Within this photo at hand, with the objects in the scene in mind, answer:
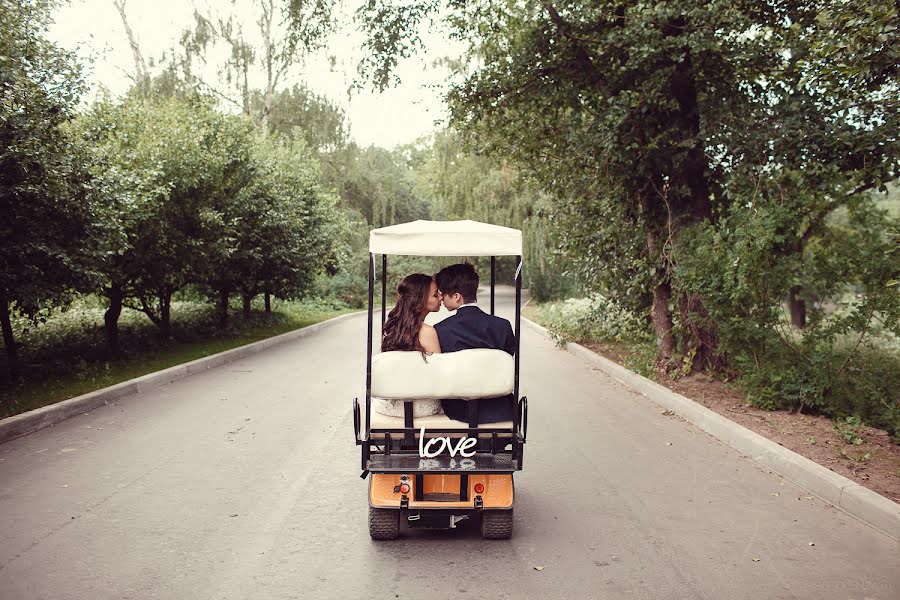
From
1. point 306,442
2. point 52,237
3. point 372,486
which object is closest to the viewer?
point 372,486

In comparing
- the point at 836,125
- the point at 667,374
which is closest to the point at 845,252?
the point at 836,125

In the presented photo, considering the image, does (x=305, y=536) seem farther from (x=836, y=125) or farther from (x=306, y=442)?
(x=836, y=125)

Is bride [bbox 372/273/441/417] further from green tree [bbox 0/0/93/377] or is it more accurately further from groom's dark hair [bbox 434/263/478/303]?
green tree [bbox 0/0/93/377]

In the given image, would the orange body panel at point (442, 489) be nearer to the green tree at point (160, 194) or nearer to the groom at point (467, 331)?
the groom at point (467, 331)

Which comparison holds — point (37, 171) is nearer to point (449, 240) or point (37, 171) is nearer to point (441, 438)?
point (449, 240)

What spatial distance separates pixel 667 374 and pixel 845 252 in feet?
12.4

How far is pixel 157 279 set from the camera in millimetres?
15070

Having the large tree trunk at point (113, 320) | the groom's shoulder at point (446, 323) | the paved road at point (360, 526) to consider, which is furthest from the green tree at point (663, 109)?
the large tree trunk at point (113, 320)

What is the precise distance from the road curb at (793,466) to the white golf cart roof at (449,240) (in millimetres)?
3240

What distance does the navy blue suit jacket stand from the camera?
16.1ft

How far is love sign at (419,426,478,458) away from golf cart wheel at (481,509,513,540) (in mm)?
430

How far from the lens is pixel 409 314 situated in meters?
4.95

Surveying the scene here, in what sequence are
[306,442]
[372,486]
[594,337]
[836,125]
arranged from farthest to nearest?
[594,337], [836,125], [306,442], [372,486]

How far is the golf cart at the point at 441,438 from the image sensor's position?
4637 mm
